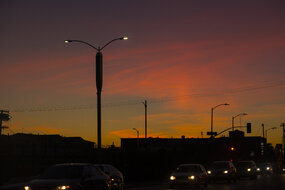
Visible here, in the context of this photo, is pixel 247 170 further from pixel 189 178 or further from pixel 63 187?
pixel 63 187

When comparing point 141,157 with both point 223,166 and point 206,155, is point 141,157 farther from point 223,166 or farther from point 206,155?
point 206,155

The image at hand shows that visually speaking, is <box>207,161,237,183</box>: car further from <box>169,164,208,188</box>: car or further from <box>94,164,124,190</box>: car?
<box>94,164,124,190</box>: car

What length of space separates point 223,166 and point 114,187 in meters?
18.7

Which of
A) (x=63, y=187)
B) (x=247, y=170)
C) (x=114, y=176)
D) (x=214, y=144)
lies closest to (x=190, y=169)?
(x=114, y=176)

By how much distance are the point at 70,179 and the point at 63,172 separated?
2.26ft

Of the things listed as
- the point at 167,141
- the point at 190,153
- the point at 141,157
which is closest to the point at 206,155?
the point at 190,153

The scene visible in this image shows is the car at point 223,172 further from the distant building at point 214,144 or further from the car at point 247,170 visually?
the distant building at point 214,144

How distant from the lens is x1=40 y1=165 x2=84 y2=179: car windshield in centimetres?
1673

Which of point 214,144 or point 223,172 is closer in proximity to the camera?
point 223,172

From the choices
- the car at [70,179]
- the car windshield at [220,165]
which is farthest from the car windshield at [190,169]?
the car at [70,179]

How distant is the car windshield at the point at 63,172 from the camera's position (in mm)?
16734

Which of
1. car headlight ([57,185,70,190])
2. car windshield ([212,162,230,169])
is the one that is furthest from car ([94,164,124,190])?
car windshield ([212,162,230,169])

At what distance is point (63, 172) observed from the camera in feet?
55.7

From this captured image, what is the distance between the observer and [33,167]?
118 ft
